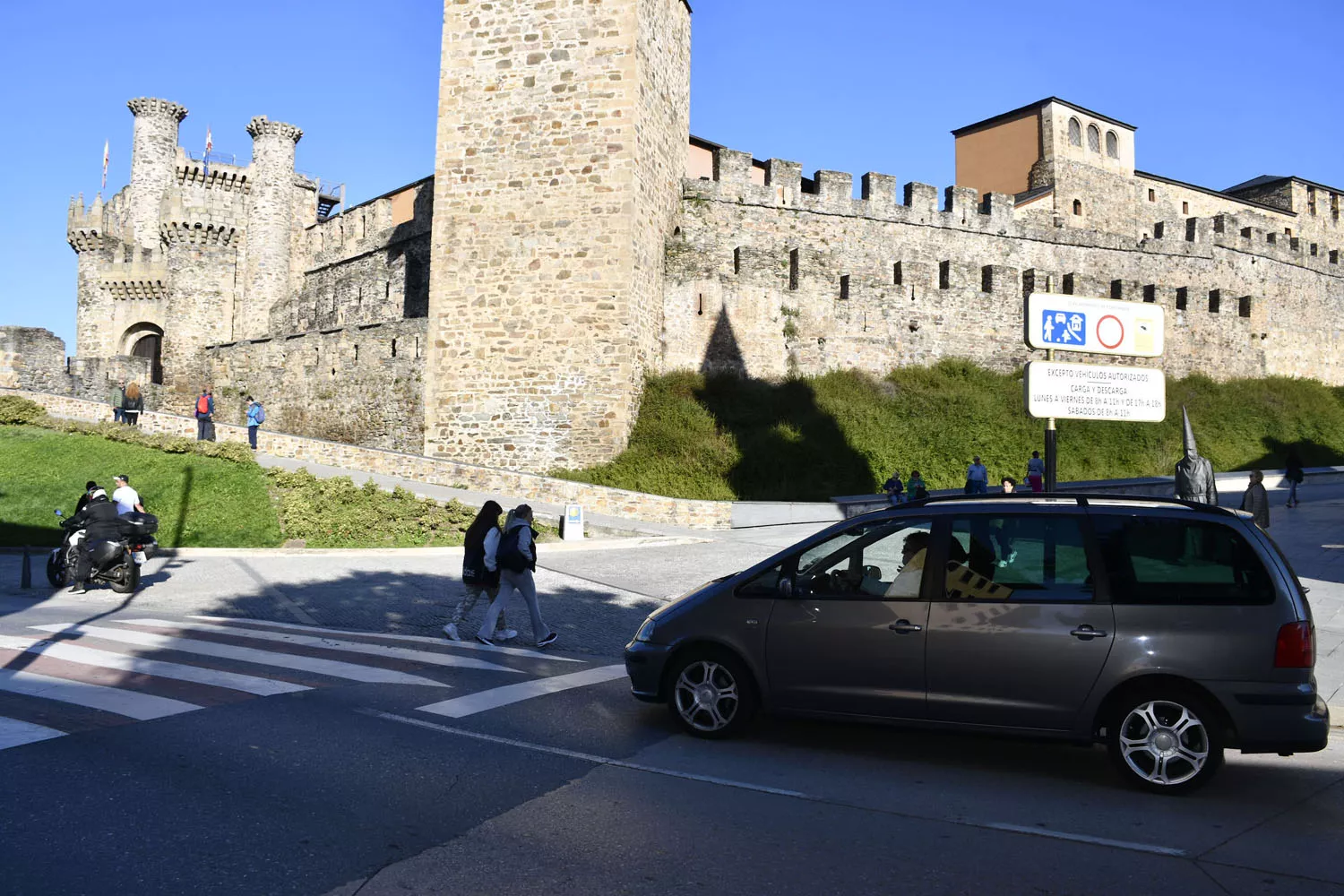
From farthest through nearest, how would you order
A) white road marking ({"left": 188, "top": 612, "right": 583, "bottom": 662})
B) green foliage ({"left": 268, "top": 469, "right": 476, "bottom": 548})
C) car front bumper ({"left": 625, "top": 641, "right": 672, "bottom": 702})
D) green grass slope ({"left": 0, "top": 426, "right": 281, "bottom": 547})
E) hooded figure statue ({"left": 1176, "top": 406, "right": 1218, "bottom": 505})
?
green foliage ({"left": 268, "top": 469, "right": 476, "bottom": 548}) → green grass slope ({"left": 0, "top": 426, "right": 281, "bottom": 547}) → hooded figure statue ({"left": 1176, "top": 406, "right": 1218, "bottom": 505}) → white road marking ({"left": 188, "top": 612, "right": 583, "bottom": 662}) → car front bumper ({"left": 625, "top": 641, "right": 672, "bottom": 702})

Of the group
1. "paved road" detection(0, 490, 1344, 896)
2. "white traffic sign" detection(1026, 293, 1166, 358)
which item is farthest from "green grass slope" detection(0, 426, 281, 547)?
"white traffic sign" detection(1026, 293, 1166, 358)

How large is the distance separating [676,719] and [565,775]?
1.24 metres

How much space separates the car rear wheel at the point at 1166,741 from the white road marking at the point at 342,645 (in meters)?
4.75

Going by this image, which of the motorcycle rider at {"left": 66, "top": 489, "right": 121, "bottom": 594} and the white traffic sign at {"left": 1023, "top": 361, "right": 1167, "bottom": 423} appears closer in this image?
the white traffic sign at {"left": 1023, "top": 361, "right": 1167, "bottom": 423}

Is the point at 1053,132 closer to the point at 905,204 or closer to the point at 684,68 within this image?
the point at 905,204

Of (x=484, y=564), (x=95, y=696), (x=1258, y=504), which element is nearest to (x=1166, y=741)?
(x=484, y=564)

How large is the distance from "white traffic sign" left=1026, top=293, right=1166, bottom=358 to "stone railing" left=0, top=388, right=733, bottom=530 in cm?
994

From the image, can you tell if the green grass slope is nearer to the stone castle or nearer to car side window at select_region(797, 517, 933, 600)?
the stone castle

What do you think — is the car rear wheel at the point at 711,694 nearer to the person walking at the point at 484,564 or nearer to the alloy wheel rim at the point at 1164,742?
the alloy wheel rim at the point at 1164,742

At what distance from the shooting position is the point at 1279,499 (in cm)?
2466

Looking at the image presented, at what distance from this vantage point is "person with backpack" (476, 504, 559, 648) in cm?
972

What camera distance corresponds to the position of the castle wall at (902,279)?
28.0 metres

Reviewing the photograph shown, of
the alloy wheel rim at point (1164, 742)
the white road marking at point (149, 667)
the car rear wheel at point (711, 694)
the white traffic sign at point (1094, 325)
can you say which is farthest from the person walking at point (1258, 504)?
the white road marking at point (149, 667)

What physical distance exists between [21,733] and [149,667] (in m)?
2.13
